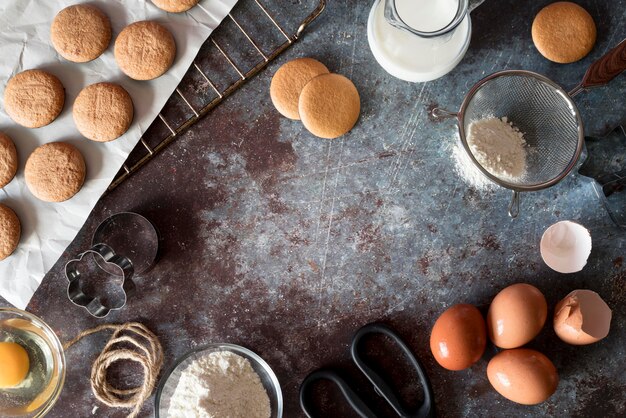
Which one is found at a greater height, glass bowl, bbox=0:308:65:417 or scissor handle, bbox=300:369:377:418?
glass bowl, bbox=0:308:65:417

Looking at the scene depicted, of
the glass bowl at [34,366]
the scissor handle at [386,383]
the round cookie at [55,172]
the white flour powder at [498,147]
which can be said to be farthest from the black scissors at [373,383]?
the round cookie at [55,172]

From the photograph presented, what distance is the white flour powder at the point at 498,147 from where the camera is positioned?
1417 millimetres

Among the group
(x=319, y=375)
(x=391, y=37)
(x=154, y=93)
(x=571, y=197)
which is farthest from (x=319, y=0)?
(x=319, y=375)

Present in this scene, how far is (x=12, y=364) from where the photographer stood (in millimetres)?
1419

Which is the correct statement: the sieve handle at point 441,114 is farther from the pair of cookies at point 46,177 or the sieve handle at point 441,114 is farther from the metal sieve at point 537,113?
the pair of cookies at point 46,177

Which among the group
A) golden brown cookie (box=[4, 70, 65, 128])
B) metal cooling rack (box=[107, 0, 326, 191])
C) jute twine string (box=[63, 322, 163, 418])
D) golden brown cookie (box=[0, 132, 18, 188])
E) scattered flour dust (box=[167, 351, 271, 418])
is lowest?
scattered flour dust (box=[167, 351, 271, 418])

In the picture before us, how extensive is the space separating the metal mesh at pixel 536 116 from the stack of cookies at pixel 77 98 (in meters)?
0.72

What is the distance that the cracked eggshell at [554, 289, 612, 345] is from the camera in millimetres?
1384

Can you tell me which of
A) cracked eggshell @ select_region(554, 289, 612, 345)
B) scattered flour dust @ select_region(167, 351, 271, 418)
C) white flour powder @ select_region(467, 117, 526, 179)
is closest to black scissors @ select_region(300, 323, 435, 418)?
scattered flour dust @ select_region(167, 351, 271, 418)

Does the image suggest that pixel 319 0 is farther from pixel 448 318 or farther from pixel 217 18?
pixel 448 318

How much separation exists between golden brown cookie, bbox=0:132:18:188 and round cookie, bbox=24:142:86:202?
0.04m

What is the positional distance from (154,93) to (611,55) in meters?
1.07

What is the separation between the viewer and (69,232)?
148 centimetres

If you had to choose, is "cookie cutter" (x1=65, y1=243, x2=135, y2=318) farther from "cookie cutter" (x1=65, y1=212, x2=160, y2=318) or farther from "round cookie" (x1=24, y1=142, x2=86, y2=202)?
"round cookie" (x1=24, y1=142, x2=86, y2=202)
